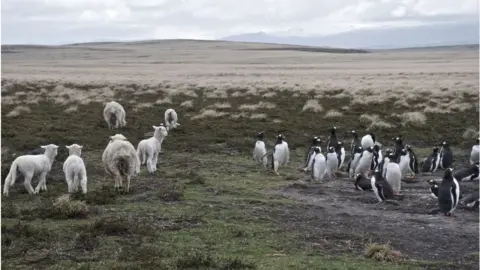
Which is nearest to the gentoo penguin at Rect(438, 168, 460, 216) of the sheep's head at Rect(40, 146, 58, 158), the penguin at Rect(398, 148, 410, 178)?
the penguin at Rect(398, 148, 410, 178)

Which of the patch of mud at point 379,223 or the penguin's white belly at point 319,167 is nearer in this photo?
the patch of mud at point 379,223

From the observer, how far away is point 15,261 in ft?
30.1

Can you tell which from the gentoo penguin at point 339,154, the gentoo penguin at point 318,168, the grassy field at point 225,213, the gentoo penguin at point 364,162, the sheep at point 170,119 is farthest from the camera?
the sheep at point 170,119

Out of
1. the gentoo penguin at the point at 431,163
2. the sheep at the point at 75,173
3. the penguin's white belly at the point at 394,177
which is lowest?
the gentoo penguin at the point at 431,163

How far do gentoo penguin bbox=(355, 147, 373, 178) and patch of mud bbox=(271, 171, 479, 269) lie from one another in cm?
179

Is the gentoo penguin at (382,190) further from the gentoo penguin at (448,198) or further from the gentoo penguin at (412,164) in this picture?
the gentoo penguin at (412,164)

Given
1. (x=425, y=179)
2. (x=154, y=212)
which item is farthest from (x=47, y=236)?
(x=425, y=179)

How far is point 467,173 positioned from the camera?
16.4 meters

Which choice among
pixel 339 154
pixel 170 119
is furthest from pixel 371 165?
pixel 170 119

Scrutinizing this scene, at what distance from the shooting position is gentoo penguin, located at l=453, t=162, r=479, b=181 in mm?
16375

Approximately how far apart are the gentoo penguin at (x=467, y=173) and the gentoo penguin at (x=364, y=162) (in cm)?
234

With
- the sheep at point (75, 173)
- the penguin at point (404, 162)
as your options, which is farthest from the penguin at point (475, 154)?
the sheep at point (75, 173)

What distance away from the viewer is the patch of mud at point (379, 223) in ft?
34.4

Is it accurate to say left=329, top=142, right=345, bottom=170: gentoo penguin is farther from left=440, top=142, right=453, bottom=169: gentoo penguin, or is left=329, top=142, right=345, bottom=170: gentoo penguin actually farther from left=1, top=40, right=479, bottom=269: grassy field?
left=440, top=142, right=453, bottom=169: gentoo penguin
